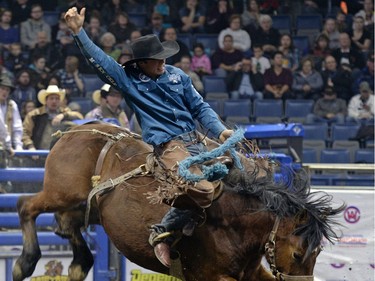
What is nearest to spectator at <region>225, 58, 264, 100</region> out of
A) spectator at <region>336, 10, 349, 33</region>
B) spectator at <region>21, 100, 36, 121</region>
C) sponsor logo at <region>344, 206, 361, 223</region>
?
spectator at <region>336, 10, 349, 33</region>

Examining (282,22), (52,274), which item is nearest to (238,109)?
(282,22)

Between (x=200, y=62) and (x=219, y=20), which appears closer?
(x=200, y=62)

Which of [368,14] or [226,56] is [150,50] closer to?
[226,56]

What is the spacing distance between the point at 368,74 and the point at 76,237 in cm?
934

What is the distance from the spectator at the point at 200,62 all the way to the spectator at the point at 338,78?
1.81m

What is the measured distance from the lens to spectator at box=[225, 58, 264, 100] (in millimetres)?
15617

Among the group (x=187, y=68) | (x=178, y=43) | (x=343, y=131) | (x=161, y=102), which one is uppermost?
(x=161, y=102)

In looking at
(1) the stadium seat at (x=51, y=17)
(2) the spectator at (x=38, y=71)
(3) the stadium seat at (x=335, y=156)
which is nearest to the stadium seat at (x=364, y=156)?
(3) the stadium seat at (x=335, y=156)

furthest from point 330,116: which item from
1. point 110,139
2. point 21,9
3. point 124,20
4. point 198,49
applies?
point 110,139

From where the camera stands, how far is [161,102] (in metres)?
7.27

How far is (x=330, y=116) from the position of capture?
50.5 ft

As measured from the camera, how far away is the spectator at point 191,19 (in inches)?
671

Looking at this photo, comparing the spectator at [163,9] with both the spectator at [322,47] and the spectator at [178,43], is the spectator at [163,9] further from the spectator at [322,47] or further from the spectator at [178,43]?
the spectator at [322,47]

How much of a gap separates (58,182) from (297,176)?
6.09ft
